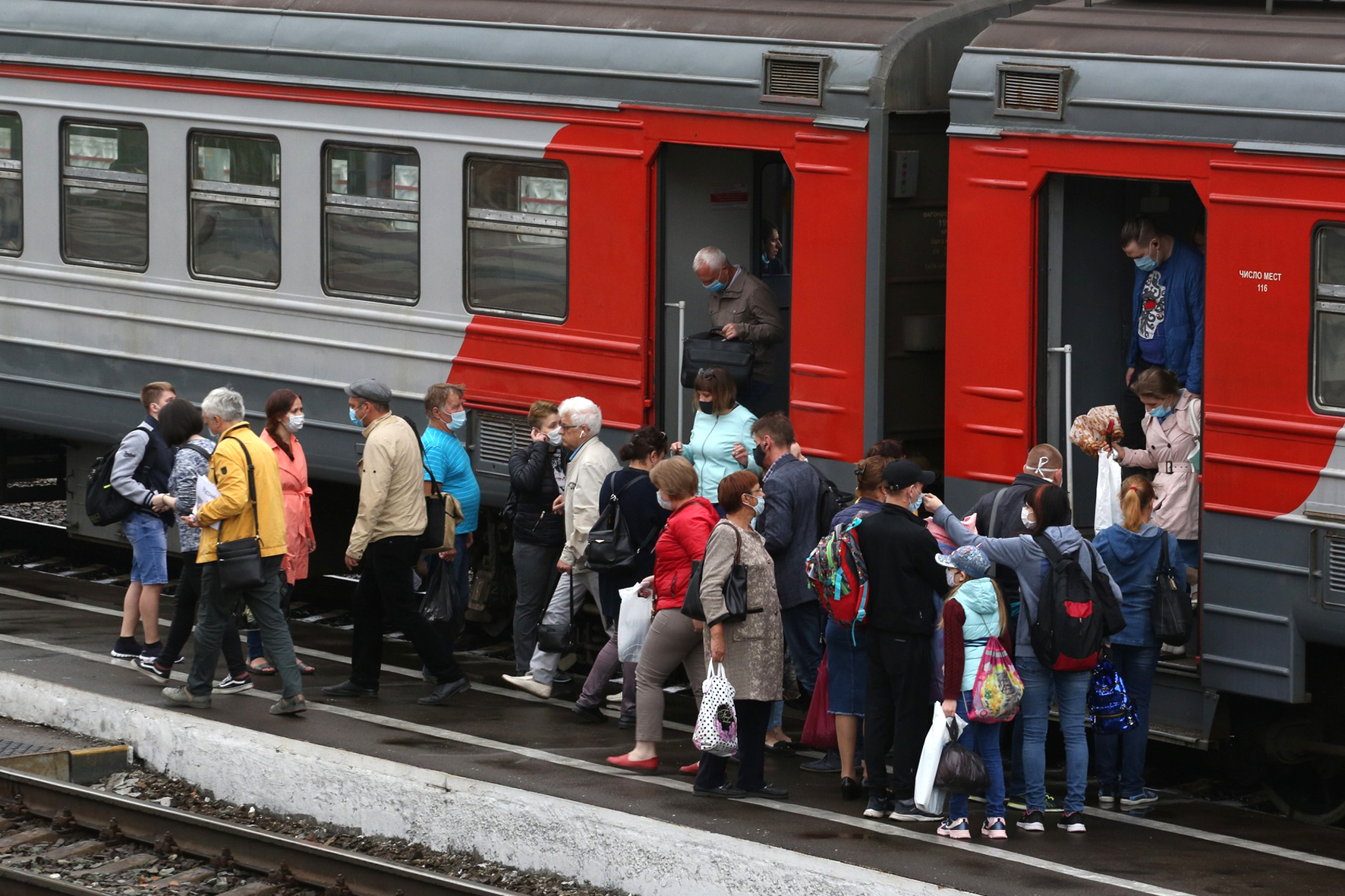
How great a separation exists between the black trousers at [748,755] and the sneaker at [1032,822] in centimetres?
111

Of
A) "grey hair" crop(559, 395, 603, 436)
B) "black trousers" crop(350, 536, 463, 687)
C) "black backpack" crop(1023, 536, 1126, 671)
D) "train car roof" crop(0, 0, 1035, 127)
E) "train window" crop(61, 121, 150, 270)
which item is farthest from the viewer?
"train window" crop(61, 121, 150, 270)

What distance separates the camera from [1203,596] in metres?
8.92

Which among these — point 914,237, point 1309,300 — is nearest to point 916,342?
point 914,237

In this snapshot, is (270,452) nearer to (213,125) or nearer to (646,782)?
(646,782)

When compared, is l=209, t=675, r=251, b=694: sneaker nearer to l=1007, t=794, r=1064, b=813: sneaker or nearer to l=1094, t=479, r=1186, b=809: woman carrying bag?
l=1007, t=794, r=1064, b=813: sneaker

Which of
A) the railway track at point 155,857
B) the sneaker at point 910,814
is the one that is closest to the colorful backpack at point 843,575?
the sneaker at point 910,814

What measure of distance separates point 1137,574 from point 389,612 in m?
3.67

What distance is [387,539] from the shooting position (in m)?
10.1

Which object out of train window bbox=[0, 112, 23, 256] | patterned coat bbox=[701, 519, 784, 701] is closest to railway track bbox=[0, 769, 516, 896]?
patterned coat bbox=[701, 519, 784, 701]

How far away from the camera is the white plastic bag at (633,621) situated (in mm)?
9562

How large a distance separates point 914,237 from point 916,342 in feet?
1.66

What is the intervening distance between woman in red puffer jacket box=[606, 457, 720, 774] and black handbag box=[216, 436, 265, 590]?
6.22 ft

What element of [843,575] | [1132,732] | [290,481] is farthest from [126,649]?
[1132,732]

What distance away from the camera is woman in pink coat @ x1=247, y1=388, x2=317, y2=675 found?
412 inches
